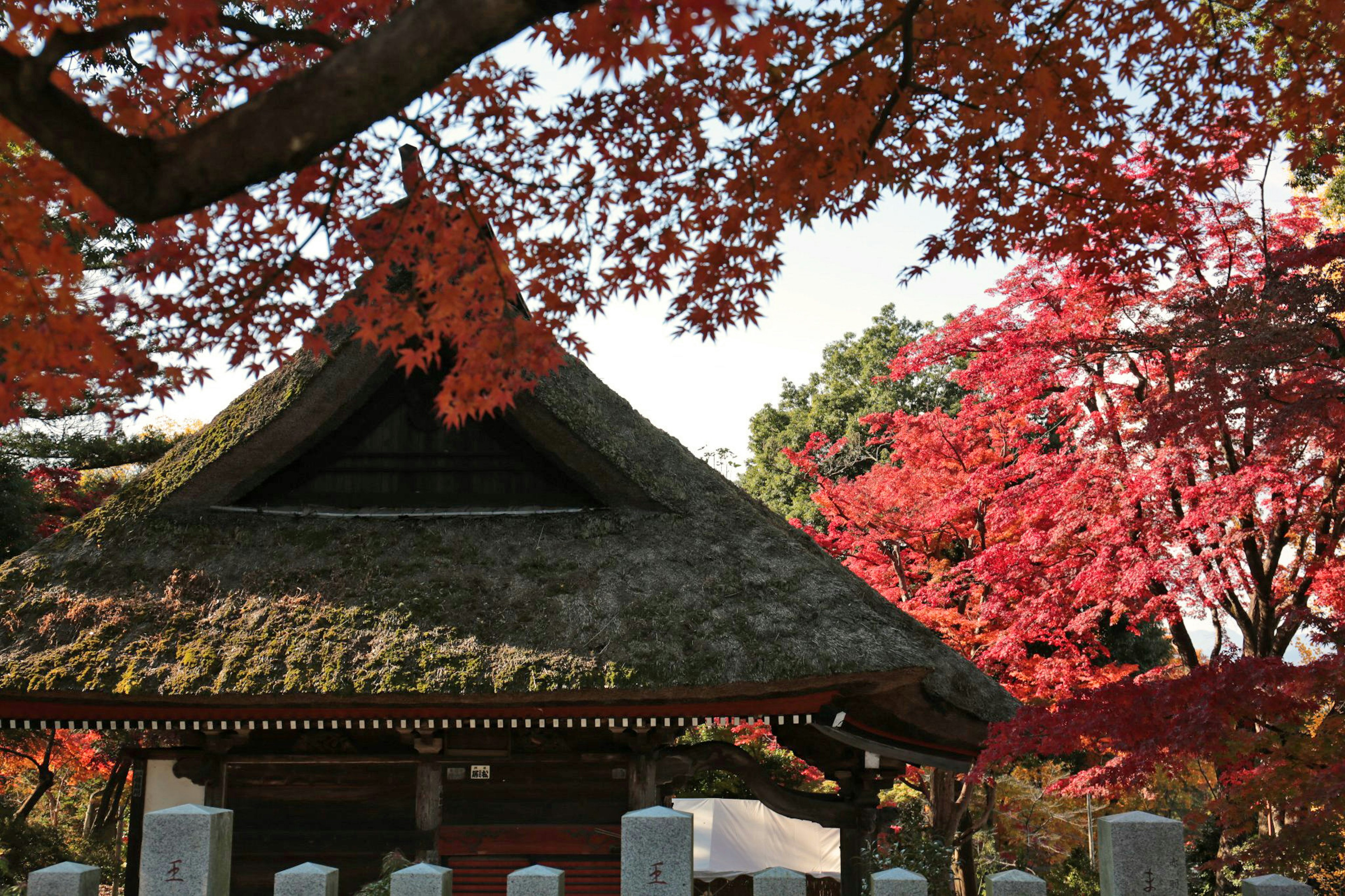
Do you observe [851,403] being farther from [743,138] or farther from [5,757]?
[743,138]

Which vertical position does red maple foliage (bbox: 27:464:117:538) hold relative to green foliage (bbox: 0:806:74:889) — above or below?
above

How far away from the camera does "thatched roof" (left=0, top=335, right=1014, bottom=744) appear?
7402 mm

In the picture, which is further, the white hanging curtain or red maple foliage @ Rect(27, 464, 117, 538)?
the white hanging curtain

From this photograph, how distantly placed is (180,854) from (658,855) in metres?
1.82

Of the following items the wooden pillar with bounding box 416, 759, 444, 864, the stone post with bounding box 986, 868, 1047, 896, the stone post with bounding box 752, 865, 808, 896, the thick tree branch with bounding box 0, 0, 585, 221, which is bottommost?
the wooden pillar with bounding box 416, 759, 444, 864

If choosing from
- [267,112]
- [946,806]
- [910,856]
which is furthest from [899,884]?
[946,806]

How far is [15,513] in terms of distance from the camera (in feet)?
40.2

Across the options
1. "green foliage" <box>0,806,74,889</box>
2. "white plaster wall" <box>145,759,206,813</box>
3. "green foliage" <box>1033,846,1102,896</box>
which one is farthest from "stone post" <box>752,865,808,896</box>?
"green foliage" <box>1033,846,1102,896</box>

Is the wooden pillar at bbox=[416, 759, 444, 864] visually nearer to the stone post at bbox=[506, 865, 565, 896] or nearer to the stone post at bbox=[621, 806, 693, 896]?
the stone post at bbox=[506, 865, 565, 896]

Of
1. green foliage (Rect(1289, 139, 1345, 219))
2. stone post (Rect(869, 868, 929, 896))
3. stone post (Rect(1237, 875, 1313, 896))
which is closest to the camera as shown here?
stone post (Rect(1237, 875, 1313, 896))

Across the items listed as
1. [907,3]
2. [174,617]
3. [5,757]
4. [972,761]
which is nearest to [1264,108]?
[907,3]

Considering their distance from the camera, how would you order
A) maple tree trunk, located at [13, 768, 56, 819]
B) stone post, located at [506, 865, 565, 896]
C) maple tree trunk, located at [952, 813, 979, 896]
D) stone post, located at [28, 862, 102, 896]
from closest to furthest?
stone post, located at [506, 865, 565, 896] → stone post, located at [28, 862, 102, 896] → maple tree trunk, located at [13, 768, 56, 819] → maple tree trunk, located at [952, 813, 979, 896]

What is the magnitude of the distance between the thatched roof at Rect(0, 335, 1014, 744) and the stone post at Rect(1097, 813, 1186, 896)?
3.72m

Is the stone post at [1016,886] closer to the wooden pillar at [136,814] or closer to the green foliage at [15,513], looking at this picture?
the wooden pillar at [136,814]
